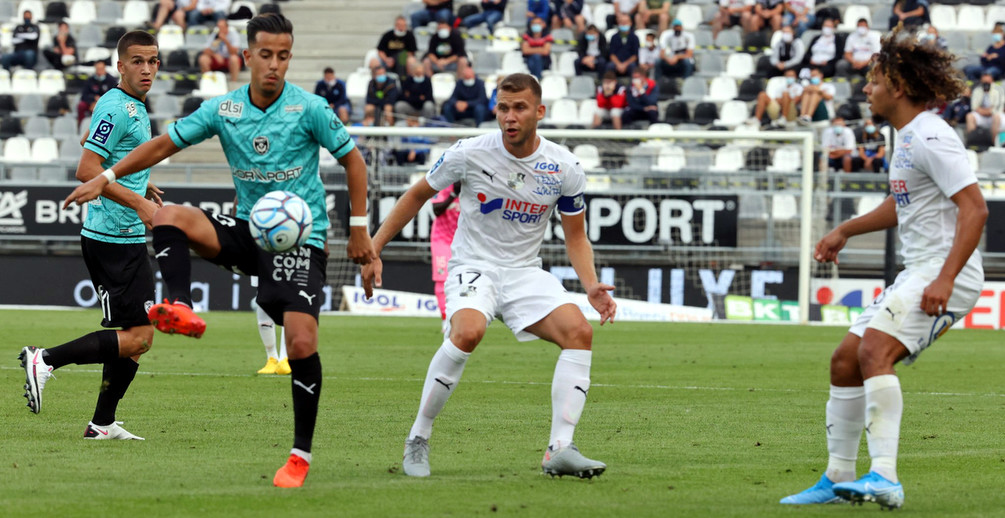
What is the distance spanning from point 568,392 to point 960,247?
6.81ft

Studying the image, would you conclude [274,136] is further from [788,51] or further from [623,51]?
[788,51]

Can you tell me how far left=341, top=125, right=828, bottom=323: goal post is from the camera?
21.1 metres

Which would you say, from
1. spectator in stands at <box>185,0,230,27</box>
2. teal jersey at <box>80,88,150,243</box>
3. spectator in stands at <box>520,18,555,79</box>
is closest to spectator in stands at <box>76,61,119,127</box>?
spectator in stands at <box>185,0,230,27</box>

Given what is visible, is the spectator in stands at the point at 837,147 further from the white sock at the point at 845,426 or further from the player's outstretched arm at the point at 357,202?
the player's outstretched arm at the point at 357,202

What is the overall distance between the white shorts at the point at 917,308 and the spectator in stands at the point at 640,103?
757 inches

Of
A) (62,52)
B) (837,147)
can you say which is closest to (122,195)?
(837,147)

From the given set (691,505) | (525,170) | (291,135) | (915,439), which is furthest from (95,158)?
(915,439)

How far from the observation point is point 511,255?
6953 mm

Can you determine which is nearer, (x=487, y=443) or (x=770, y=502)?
(x=770, y=502)

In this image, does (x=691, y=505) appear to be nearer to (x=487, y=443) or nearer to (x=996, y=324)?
(x=487, y=443)

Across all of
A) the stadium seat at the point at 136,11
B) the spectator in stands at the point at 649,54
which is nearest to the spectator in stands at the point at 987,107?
the spectator in stands at the point at 649,54

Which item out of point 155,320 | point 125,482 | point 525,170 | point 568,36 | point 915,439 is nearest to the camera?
point 155,320

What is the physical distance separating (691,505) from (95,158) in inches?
154

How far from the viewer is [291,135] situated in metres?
6.23
